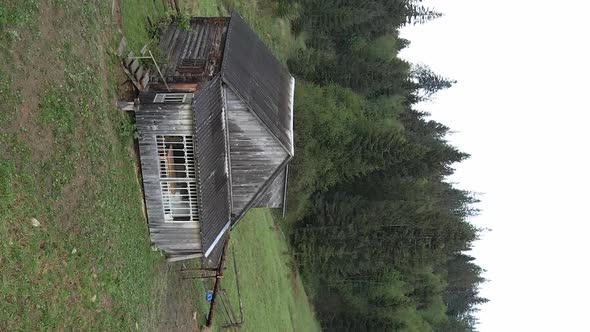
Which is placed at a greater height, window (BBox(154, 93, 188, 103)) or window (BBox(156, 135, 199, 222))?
window (BBox(154, 93, 188, 103))

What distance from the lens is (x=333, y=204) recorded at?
152 feet

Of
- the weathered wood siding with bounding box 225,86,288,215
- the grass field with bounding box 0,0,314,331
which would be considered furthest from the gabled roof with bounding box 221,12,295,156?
the grass field with bounding box 0,0,314,331

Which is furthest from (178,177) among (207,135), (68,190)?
(68,190)

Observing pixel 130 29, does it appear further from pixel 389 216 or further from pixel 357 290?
pixel 357 290

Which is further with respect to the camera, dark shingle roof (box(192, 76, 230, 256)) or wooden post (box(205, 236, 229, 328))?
wooden post (box(205, 236, 229, 328))

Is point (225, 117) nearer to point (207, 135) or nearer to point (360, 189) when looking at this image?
point (207, 135)

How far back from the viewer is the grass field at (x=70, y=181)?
1315cm

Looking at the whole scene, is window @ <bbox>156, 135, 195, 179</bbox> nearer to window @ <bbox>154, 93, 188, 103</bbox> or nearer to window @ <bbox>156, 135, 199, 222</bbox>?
window @ <bbox>156, 135, 199, 222</bbox>

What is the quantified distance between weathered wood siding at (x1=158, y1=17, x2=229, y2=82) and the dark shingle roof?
4.09 feet

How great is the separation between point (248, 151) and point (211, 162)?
1640mm

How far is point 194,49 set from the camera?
69.6 feet

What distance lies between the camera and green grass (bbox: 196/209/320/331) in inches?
1206

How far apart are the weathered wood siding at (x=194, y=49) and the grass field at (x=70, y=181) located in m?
1.40

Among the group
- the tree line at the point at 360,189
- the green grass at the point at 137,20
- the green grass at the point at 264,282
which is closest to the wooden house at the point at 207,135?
the green grass at the point at 137,20
